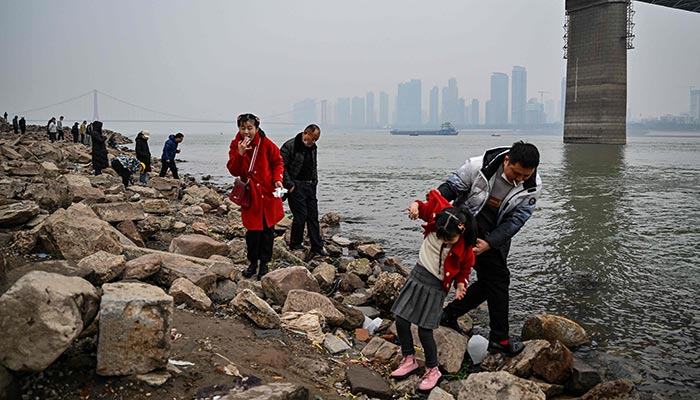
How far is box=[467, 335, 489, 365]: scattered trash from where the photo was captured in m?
4.20

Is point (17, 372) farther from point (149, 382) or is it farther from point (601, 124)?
point (601, 124)

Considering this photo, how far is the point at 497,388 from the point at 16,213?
4.60 metres

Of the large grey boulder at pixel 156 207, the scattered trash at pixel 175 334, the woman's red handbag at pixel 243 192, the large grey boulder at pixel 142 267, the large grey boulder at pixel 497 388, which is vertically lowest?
the large grey boulder at pixel 497 388

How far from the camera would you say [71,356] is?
275cm

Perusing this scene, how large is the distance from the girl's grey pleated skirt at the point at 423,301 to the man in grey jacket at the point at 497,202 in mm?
440

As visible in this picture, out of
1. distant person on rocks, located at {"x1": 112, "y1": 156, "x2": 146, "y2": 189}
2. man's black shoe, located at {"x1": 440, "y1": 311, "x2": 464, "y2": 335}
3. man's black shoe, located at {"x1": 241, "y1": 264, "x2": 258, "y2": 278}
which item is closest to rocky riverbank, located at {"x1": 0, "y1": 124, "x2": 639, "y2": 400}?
man's black shoe, located at {"x1": 440, "y1": 311, "x2": 464, "y2": 335}

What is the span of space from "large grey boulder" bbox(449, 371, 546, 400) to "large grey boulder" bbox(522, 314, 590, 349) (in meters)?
1.54

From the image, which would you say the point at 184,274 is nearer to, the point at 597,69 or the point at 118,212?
the point at 118,212

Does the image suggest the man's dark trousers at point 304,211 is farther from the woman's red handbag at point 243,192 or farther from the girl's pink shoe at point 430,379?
the girl's pink shoe at point 430,379

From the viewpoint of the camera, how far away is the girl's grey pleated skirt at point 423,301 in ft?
11.6

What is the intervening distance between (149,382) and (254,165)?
2.80 m

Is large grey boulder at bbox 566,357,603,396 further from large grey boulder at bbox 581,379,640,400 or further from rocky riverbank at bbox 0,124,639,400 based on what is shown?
large grey boulder at bbox 581,379,640,400

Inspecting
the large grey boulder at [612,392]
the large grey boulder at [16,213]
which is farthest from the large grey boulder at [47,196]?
the large grey boulder at [612,392]

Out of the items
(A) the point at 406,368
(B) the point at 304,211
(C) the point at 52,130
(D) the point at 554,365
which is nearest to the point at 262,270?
(B) the point at 304,211
